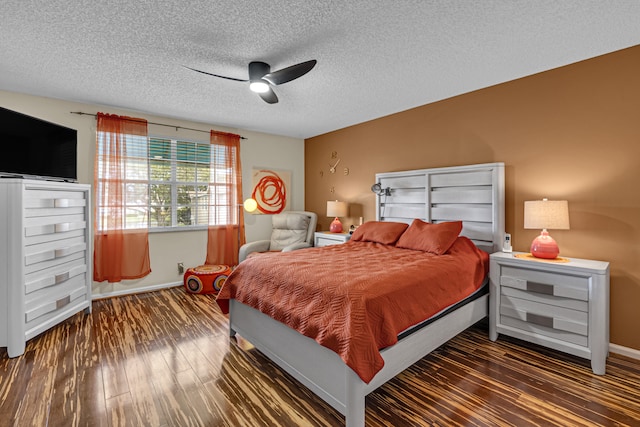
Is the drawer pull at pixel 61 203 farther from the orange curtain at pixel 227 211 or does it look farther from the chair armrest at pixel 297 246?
the chair armrest at pixel 297 246

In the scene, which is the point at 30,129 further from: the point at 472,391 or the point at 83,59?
the point at 472,391

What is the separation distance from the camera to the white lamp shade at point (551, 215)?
93.3 inches

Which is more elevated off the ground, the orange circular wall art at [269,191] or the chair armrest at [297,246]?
the orange circular wall art at [269,191]

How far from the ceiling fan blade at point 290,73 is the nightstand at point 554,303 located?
2234 millimetres

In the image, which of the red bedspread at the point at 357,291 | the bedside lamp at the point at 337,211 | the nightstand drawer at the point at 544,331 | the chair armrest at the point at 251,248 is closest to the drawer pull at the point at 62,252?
the red bedspread at the point at 357,291

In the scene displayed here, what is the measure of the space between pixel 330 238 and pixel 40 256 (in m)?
3.11

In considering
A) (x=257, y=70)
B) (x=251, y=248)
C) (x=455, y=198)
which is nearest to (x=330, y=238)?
(x=251, y=248)

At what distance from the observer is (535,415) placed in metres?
1.75

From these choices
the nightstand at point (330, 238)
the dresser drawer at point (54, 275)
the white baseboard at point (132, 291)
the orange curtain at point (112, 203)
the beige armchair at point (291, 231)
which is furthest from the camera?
the beige armchair at point (291, 231)

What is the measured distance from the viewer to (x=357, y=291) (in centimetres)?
177

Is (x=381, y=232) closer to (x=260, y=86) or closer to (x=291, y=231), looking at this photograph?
(x=291, y=231)

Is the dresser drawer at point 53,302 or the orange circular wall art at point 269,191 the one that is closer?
the dresser drawer at point 53,302

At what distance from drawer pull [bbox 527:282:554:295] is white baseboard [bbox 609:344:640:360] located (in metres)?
0.73

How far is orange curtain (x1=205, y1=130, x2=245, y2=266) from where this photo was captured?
4.54 meters
